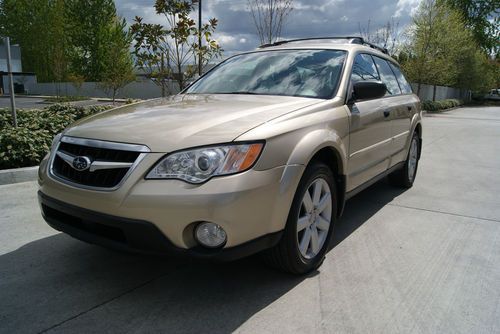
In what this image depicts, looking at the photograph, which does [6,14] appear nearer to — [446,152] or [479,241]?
[446,152]

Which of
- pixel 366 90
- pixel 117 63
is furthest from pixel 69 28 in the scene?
pixel 366 90

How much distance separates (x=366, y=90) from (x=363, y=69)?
0.75 metres

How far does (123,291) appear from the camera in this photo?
9.24ft

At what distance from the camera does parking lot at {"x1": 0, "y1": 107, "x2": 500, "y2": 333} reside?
2.49 m

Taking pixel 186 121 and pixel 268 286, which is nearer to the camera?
pixel 186 121

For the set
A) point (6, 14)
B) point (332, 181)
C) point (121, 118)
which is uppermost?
point (6, 14)

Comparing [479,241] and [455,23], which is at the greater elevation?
[455,23]

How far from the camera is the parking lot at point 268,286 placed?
97.9 inches

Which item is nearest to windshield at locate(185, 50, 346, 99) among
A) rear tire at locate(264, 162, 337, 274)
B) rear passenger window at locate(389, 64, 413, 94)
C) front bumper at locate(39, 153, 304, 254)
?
rear tire at locate(264, 162, 337, 274)

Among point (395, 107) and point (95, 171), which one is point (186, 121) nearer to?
point (95, 171)

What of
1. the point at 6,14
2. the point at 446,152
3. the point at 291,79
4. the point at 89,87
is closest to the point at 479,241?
the point at 291,79

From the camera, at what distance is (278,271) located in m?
3.03

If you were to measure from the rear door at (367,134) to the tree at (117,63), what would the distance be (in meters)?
15.5

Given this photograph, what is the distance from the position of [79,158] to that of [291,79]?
1885 mm
